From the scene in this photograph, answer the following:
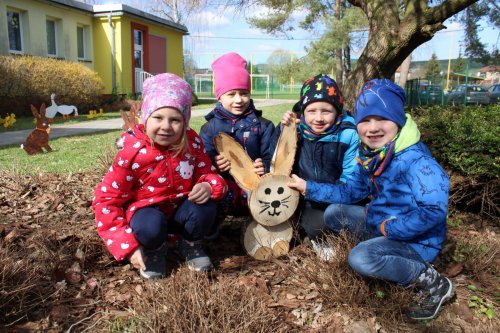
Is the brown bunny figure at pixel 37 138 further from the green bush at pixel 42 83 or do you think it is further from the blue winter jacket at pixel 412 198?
the green bush at pixel 42 83

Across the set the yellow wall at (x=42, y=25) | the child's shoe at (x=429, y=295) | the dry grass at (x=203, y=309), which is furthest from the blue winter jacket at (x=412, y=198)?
the yellow wall at (x=42, y=25)

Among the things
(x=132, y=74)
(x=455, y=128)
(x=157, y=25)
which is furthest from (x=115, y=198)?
(x=157, y=25)

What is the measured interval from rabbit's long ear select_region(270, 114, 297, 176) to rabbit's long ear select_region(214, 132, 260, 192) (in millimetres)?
146

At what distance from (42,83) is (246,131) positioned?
39.8ft

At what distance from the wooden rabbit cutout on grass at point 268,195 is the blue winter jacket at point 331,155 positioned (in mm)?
169

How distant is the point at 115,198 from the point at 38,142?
4.85 m

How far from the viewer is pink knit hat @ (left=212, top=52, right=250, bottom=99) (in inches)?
114

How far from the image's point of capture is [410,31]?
4.77m

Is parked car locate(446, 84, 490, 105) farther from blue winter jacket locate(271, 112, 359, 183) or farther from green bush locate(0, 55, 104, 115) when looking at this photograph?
blue winter jacket locate(271, 112, 359, 183)

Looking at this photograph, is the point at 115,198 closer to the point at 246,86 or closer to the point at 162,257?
the point at 162,257

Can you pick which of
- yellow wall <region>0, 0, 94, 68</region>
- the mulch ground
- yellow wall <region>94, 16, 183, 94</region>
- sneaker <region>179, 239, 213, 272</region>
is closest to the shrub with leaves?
the mulch ground

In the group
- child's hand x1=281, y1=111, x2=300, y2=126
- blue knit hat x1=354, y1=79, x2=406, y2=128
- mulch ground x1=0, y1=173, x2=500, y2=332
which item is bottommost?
mulch ground x1=0, y1=173, x2=500, y2=332

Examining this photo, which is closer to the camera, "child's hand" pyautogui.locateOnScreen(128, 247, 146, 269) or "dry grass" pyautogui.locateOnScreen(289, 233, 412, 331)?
"dry grass" pyautogui.locateOnScreen(289, 233, 412, 331)

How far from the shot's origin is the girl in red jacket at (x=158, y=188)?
226cm
